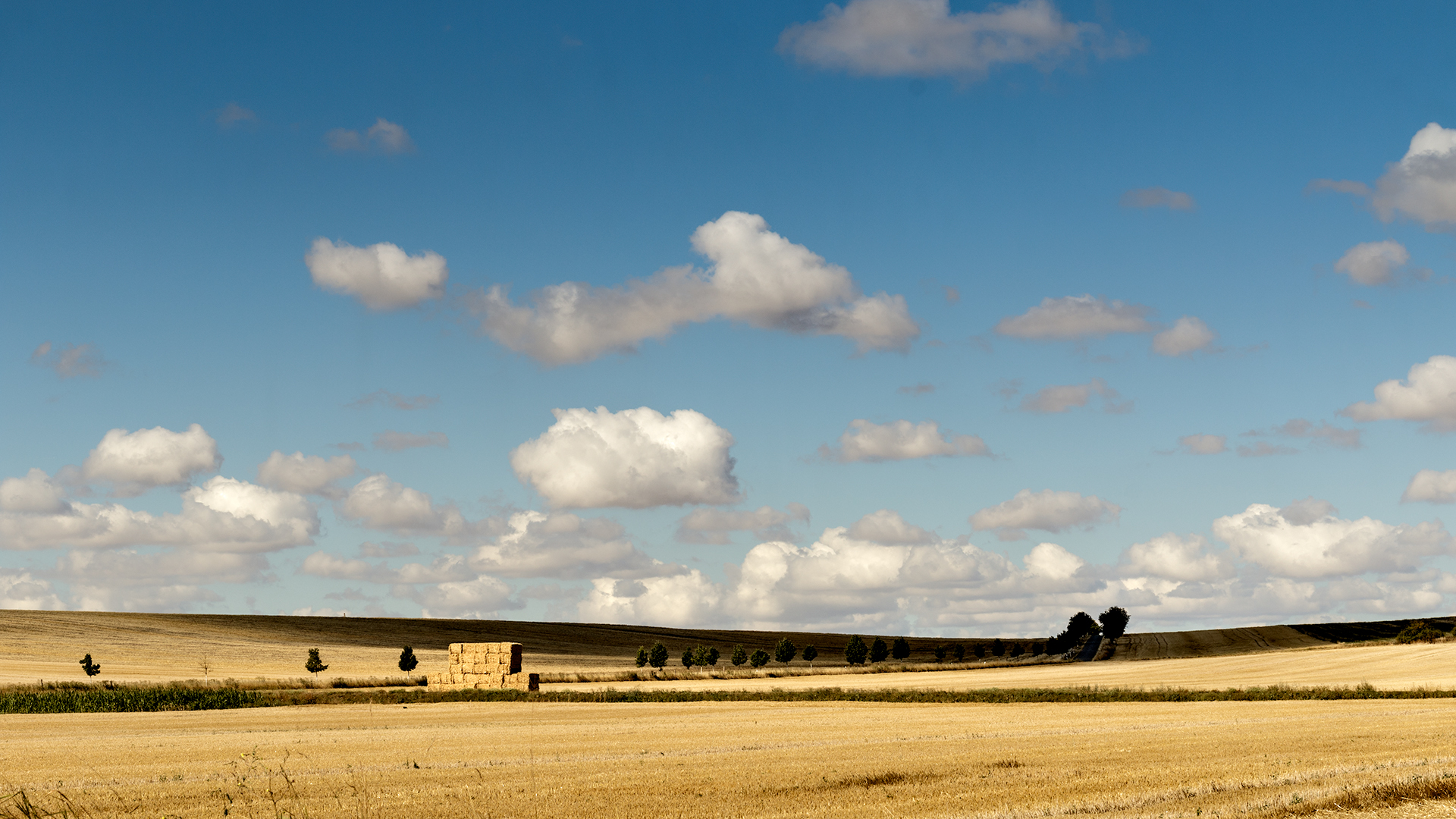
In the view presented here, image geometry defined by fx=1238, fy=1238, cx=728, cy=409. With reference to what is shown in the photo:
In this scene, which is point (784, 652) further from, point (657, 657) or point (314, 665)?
point (314, 665)

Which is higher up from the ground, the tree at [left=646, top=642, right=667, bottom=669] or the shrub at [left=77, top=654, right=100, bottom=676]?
the shrub at [left=77, top=654, right=100, bottom=676]

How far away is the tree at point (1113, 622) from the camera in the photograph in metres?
184

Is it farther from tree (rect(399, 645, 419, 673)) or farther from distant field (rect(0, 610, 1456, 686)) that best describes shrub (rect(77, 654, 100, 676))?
tree (rect(399, 645, 419, 673))

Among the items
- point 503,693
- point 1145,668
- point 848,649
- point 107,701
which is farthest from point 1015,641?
point 107,701

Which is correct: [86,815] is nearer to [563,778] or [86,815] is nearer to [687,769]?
[563,778]

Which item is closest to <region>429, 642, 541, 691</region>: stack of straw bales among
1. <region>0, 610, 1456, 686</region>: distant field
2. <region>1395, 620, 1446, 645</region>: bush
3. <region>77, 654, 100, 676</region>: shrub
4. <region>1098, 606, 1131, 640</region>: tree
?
<region>0, 610, 1456, 686</region>: distant field

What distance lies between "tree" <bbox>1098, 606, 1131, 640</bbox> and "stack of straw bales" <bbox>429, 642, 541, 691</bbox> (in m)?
131

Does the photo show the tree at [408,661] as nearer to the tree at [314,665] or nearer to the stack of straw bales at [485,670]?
the tree at [314,665]

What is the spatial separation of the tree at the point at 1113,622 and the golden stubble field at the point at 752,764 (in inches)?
5604

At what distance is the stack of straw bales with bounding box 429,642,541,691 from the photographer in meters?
72.9

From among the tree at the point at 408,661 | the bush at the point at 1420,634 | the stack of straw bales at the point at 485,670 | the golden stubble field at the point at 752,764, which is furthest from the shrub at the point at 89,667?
the bush at the point at 1420,634

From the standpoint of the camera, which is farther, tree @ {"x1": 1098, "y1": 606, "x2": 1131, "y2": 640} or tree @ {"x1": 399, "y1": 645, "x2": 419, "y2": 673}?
tree @ {"x1": 1098, "y1": 606, "x2": 1131, "y2": 640}

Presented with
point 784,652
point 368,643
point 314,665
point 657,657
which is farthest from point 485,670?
point 368,643

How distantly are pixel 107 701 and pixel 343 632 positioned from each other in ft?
319
